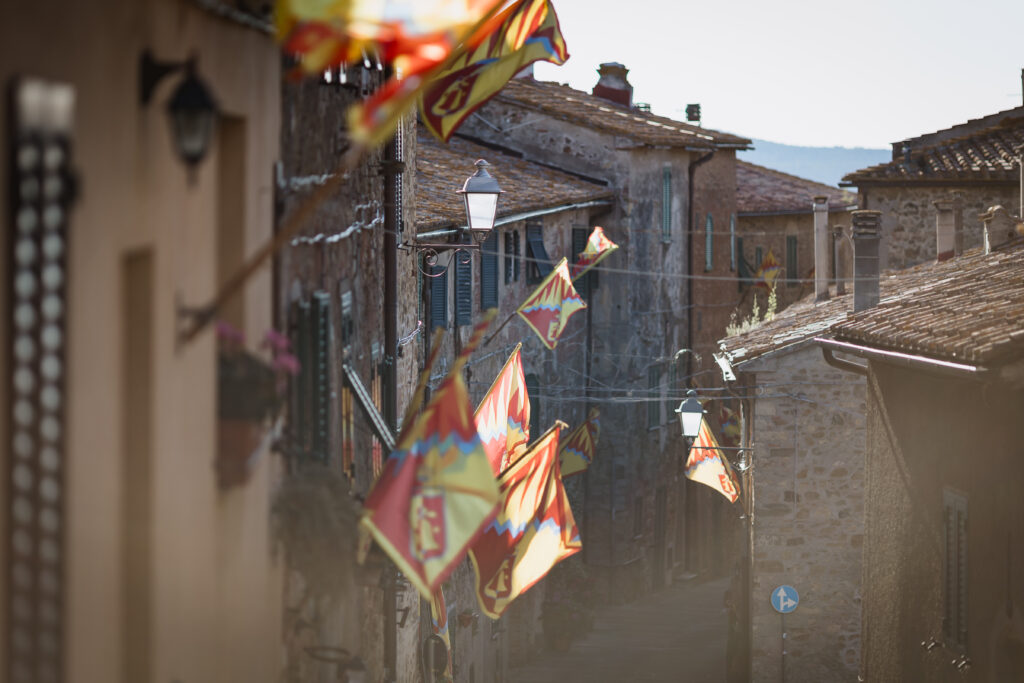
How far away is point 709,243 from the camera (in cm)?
3136

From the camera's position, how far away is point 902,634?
10641mm

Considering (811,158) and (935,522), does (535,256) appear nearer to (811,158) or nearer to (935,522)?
(935,522)

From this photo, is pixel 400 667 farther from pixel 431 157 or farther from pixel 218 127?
pixel 431 157

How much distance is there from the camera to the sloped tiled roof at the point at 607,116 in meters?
26.5

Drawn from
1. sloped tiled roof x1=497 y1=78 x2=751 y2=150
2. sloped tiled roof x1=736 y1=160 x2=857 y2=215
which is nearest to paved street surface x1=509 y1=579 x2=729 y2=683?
sloped tiled roof x1=497 y1=78 x2=751 y2=150

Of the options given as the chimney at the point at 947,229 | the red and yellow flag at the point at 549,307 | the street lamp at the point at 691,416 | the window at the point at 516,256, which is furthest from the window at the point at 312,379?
the chimney at the point at 947,229

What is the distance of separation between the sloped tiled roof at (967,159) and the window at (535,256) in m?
5.64

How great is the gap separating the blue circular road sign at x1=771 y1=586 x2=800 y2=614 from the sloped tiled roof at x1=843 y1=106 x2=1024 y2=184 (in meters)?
9.33

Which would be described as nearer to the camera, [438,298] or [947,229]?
[438,298]

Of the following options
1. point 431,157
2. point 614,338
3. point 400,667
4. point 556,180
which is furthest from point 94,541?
A: point 614,338

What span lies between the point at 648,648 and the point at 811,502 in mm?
Result: 6647

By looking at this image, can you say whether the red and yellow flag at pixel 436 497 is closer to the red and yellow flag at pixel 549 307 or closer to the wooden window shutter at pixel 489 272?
the red and yellow flag at pixel 549 307

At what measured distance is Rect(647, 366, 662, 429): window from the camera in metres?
28.2

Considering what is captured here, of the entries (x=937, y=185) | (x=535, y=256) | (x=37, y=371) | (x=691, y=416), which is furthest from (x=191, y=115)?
(x=937, y=185)
